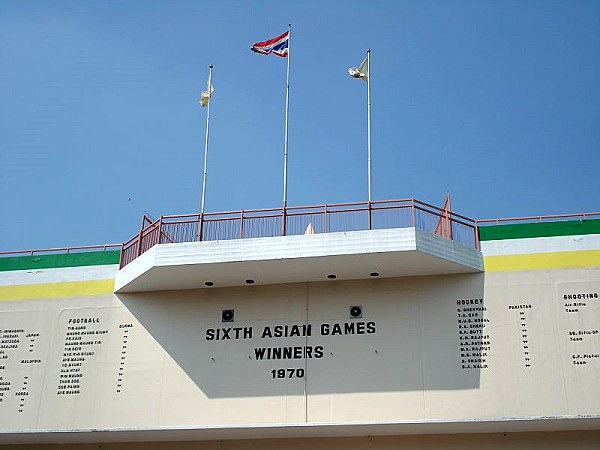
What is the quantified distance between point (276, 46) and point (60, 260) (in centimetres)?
878

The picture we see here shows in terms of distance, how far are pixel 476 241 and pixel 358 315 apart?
3527mm

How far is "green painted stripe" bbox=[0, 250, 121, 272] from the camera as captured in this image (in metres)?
22.7

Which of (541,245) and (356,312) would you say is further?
(356,312)

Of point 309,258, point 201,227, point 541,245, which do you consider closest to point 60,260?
point 201,227

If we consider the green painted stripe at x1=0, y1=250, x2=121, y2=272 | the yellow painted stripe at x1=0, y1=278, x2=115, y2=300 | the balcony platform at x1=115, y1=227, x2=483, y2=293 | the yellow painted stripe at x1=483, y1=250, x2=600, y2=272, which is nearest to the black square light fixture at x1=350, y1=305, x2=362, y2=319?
the balcony platform at x1=115, y1=227, x2=483, y2=293

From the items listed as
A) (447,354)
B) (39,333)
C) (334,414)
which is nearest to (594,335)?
(447,354)

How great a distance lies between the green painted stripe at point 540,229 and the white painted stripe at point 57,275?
10.2 metres

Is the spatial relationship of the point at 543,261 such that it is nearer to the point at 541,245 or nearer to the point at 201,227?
the point at 541,245

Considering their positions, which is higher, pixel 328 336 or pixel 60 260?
pixel 60 260

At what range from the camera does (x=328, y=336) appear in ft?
67.2

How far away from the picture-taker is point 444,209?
20797mm

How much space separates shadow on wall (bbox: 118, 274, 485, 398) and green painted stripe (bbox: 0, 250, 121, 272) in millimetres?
2094

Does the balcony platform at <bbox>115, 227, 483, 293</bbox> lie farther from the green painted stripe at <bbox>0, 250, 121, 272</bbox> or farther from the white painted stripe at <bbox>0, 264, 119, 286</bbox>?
the green painted stripe at <bbox>0, 250, 121, 272</bbox>

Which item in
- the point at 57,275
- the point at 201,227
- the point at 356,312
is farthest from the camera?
the point at 57,275
